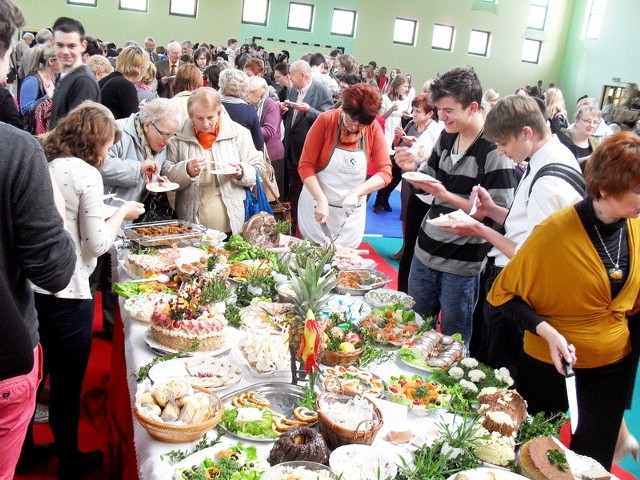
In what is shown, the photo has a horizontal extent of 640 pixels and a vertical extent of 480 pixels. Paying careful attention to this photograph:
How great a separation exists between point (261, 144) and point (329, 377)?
3.14 meters

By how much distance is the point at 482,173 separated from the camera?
2898 mm

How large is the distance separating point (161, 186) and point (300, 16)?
51.9ft

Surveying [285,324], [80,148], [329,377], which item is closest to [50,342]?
[80,148]

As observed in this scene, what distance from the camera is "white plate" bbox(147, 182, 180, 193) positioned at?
3213mm

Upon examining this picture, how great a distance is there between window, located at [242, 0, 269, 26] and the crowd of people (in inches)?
572

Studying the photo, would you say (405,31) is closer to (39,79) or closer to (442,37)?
(442,37)

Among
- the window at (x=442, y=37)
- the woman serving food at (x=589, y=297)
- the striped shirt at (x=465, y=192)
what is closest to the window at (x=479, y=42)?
the window at (x=442, y=37)

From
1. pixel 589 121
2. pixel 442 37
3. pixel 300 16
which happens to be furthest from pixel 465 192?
pixel 442 37

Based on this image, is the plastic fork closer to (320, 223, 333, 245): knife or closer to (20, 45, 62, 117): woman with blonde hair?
(320, 223, 333, 245): knife

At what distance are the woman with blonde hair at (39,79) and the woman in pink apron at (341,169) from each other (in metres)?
2.94

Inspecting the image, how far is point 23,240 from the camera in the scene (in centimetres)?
150

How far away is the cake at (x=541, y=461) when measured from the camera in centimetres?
160

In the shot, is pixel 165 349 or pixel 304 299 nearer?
pixel 304 299

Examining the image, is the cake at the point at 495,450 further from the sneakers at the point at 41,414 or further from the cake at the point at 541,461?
the sneakers at the point at 41,414
